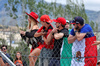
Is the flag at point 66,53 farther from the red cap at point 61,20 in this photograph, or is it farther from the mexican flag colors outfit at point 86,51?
the red cap at point 61,20

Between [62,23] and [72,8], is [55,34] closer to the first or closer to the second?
[62,23]

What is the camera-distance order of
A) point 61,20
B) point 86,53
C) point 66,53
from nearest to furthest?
point 86,53
point 66,53
point 61,20

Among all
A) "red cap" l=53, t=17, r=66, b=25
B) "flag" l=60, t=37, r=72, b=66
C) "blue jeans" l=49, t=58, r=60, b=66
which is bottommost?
"blue jeans" l=49, t=58, r=60, b=66

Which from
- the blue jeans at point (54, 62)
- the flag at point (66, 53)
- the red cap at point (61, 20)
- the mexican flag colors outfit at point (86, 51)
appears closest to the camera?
the mexican flag colors outfit at point (86, 51)

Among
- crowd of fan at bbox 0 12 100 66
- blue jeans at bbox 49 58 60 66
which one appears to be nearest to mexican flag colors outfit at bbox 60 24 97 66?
crowd of fan at bbox 0 12 100 66

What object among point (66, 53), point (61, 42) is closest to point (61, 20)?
point (61, 42)

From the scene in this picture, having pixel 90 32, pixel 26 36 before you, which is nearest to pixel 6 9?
pixel 26 36

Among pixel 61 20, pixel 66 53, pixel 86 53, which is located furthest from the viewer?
pixel 61 20

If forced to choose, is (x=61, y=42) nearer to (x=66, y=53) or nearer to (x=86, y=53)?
(x=66, y=53)

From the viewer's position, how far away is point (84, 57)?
4.04 meters

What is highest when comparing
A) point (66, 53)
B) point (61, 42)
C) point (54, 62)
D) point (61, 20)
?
point (61, 20)

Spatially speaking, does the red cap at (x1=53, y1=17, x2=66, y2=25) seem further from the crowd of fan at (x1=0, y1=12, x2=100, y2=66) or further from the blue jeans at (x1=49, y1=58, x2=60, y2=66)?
the blue jeans at (x1=49, y1=58, x2=60, y2=66)

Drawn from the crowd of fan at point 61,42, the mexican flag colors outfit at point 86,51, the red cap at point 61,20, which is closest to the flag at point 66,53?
the crowd of fan at point 61,42

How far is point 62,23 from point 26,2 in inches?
336
